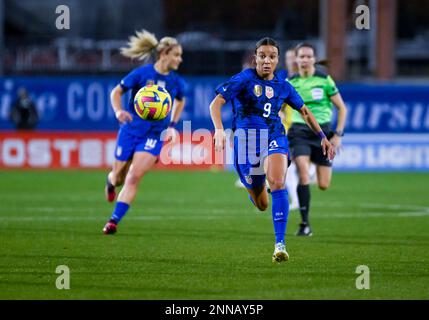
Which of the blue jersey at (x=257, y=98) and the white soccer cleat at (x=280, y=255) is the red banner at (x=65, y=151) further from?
the white soccer cleat at (x=280, y=255)

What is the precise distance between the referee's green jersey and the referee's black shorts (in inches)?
7.8

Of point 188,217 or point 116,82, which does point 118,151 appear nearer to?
point 188,217

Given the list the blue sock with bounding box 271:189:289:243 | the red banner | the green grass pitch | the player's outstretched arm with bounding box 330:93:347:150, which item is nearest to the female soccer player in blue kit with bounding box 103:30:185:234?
the green grass pitch

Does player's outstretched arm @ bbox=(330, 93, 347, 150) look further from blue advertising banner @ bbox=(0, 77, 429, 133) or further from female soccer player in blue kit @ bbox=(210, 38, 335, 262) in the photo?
blue advertising banner @ bbox=(0, 77, 429, 133)

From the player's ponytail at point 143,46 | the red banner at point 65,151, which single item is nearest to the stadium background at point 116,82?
the red banner at point 65,151

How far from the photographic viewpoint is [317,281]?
30.1ft

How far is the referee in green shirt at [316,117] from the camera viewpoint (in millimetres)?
13406

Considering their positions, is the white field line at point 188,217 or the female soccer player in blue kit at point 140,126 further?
the white field line at point 188,217

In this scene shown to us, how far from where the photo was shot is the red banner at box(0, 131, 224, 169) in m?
26.4

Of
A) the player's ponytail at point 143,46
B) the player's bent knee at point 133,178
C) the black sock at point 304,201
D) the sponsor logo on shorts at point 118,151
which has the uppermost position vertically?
the player's ponytail at point 143,46

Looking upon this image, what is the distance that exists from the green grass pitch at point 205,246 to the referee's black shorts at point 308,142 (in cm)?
97

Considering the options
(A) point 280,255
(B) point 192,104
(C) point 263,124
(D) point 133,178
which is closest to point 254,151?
(C) point 263,124
